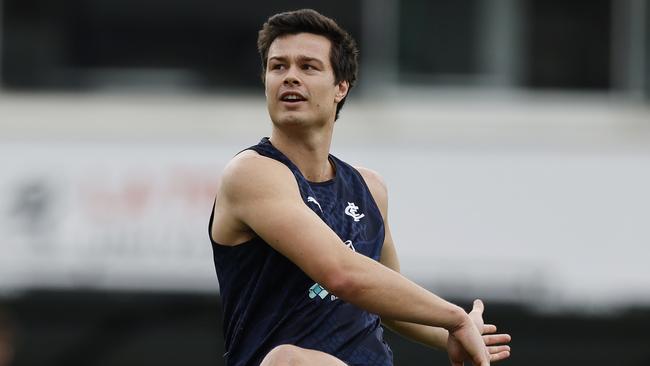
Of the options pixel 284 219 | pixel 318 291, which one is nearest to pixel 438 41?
pixel 318 291

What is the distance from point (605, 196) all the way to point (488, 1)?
8.14 feet

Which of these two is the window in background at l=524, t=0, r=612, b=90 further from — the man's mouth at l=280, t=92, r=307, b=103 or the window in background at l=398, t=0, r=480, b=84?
the man's mouth at l=280, t=92, r=307, b=103

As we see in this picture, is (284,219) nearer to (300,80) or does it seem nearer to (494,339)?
(300,80)

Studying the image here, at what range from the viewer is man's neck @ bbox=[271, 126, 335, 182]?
18.6 ft

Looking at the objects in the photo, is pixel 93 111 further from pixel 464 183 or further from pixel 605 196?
Answer: pixel 605 196

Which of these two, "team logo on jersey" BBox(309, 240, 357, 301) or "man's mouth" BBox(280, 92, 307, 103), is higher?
"man's mouth" BBox(280, 92, 307, 103)

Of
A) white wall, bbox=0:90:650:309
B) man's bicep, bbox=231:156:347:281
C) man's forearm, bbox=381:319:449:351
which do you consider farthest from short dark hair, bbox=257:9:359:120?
white wall, bbox=0:90:650:309

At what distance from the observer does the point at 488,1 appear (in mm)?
15227

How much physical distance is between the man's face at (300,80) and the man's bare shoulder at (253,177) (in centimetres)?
18

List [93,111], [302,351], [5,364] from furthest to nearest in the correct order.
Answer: [93,111] → [5,364] → [302,351]

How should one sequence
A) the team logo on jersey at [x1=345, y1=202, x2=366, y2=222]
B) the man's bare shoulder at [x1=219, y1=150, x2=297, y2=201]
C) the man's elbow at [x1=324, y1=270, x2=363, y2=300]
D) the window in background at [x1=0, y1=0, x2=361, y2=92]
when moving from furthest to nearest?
the window in background at [x1=0, y1=0, x2=361, y2=92]
the team logo on jersey at [x1=345, y1=202, x2=366, y2=222]
the man's bare shoulder at [x1=219, y1=150, x2=297, y2=201]
the man's elbow at [x1=324, y1=270, x2=363, y2=300]

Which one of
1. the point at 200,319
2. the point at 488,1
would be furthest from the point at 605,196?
the point at 200,319

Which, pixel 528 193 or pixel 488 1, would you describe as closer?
pixel 528 193

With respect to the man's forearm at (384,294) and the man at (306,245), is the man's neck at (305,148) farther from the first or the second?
the man's forearm at (384,294)
